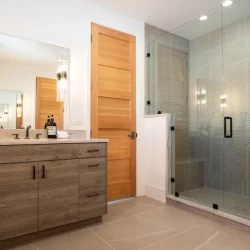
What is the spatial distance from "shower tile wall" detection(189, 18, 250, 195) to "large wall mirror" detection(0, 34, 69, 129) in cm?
202

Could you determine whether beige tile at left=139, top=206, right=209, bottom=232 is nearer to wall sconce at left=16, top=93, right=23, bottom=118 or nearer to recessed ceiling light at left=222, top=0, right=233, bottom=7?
wall sconce at left=16, top=93, right=23, bottom=118

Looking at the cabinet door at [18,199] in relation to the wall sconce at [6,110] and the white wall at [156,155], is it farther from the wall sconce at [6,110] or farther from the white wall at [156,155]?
the white wall at [156,155]

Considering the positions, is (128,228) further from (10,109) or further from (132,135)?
(10,109)

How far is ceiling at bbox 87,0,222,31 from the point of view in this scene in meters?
2.71

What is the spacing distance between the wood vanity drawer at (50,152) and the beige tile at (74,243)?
27.9 inches

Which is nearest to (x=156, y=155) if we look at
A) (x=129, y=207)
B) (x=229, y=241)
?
(x=129, y=207)

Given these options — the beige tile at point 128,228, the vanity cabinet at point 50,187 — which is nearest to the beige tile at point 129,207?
the beige tile at point 128,228

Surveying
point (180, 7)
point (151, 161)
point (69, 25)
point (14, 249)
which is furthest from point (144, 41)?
point (14, 249)

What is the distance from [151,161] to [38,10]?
238 centimetres

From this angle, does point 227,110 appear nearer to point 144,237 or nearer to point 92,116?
point 92,116

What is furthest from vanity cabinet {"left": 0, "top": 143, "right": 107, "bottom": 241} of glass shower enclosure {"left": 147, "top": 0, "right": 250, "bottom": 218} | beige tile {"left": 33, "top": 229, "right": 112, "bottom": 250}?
glass shower enclosure {"left": 147, "top": 0, "right": 250, "bottom": 218}

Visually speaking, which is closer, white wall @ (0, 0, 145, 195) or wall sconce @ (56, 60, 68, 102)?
white wall @ (0, 0, 145, 195)

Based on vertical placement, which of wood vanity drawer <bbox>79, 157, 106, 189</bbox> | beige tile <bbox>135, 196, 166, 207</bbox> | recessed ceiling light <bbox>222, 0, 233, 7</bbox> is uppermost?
recessed ceiling light <bbox>222, 0, 233, 7</bbox>

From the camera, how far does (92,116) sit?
2691mm
